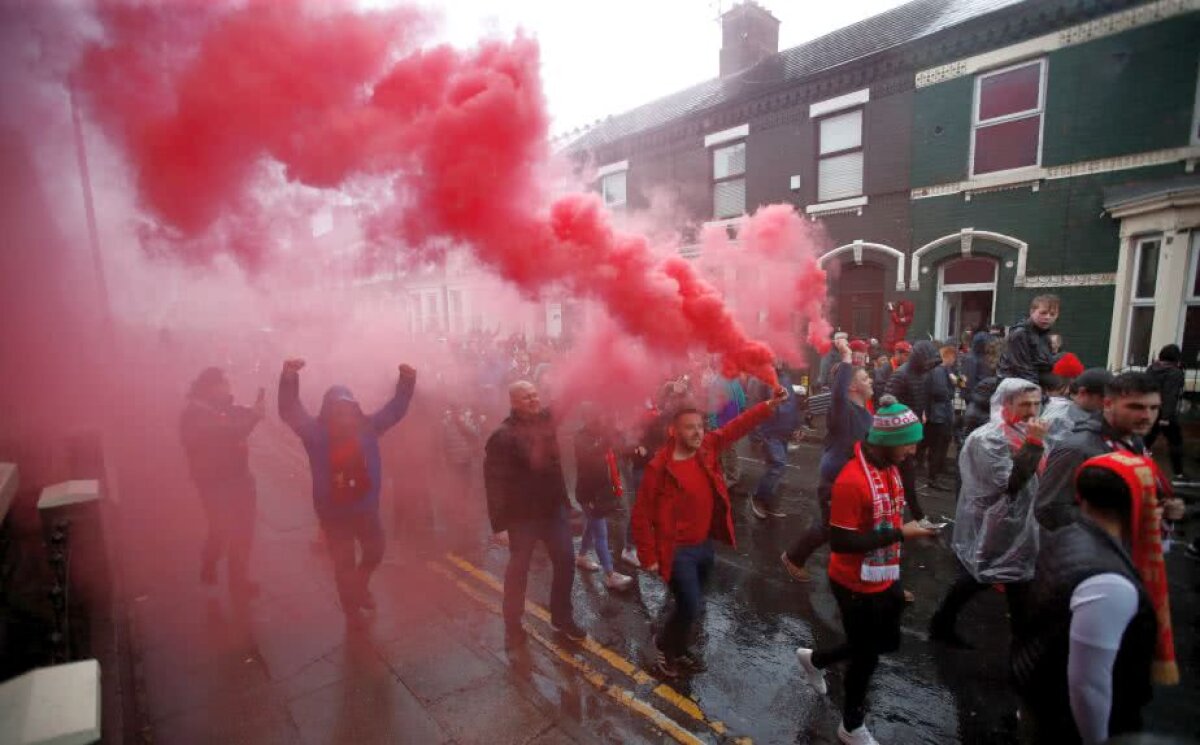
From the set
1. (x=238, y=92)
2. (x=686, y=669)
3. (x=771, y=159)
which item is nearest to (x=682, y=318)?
(x=686, y=669)

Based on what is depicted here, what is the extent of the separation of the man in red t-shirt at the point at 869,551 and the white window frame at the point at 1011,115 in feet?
35.4

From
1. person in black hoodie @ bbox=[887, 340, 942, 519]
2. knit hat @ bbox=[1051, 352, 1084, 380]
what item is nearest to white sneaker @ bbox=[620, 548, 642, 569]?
person in black hoodie @ bbox=[887, 340, 942, 519]

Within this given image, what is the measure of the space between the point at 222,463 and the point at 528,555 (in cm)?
284

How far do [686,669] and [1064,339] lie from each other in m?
10.6

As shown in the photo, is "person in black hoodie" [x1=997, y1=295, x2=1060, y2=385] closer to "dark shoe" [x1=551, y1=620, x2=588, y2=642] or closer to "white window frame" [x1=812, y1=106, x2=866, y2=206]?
"dark shoe" [x1=551, y1=620, x2=588, y2=642]

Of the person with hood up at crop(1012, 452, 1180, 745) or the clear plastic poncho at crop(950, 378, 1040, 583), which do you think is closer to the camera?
the person with hood up at crop(1012, 452, 1180, 745)

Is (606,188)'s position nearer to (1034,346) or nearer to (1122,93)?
(1122,93)

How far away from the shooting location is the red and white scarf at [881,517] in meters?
3.00

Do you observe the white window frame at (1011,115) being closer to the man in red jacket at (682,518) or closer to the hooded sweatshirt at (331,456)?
the man in red jacket at (682,518)

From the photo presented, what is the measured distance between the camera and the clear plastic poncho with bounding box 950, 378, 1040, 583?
3.53 meters

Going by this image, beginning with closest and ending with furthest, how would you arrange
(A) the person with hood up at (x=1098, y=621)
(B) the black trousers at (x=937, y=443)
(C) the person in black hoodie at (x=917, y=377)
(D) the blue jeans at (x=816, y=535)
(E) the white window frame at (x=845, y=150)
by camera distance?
(A) the person with hood up at (x=1098, y=621) → (D) the blue jeans at (x=816, y=535) → (C) the person in black hoodie at (x=917, y=377) → (B) the black trousers at (x=937, y=443) → (E) the white window frame at (x=845, y=150)

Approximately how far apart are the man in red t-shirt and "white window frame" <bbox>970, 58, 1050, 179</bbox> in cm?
1080

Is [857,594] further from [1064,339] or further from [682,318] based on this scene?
[1064,339]

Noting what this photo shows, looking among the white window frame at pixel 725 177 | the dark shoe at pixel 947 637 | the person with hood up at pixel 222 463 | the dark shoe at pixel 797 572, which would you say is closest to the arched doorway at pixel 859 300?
the white window frame at pixel 725 177
